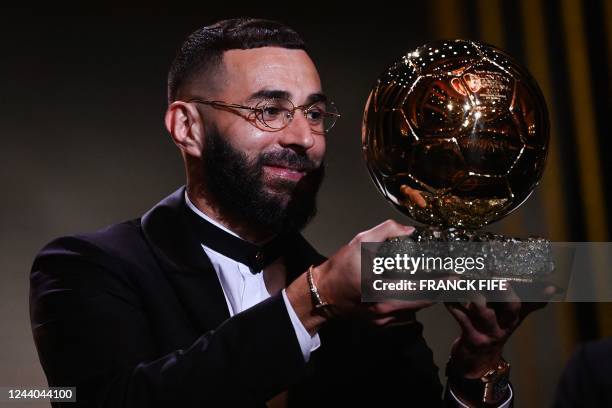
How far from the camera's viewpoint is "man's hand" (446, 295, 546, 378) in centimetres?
113

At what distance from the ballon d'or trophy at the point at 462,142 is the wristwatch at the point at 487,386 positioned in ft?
1.17

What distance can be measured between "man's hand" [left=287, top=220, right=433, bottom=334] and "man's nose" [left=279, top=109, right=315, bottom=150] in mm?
393

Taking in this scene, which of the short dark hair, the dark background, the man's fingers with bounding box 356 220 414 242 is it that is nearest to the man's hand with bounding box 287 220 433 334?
the man's fingers with bounding box 356 220 414 242

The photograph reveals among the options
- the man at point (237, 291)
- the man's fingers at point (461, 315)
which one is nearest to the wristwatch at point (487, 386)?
the man at point (237, 291)

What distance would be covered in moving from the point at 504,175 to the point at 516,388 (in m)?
1.45

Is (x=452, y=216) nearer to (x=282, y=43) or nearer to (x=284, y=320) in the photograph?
(x=284, y=320)

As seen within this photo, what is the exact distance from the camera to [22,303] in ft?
7.04

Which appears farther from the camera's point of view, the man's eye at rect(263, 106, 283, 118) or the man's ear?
the man's ear

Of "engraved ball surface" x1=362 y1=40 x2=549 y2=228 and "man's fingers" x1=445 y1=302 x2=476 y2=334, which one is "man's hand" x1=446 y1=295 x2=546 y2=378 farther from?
"engraved ball surface" x1=362 y1=40 x2=549 y2=228

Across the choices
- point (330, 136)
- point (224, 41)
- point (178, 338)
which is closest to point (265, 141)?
point (224, 41)

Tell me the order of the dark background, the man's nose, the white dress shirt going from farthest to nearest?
the dark background < the white dress shirt < the man's nose

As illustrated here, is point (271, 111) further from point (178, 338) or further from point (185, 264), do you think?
point (178, 338)

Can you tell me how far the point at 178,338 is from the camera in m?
1.42

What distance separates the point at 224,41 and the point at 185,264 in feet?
1.49
